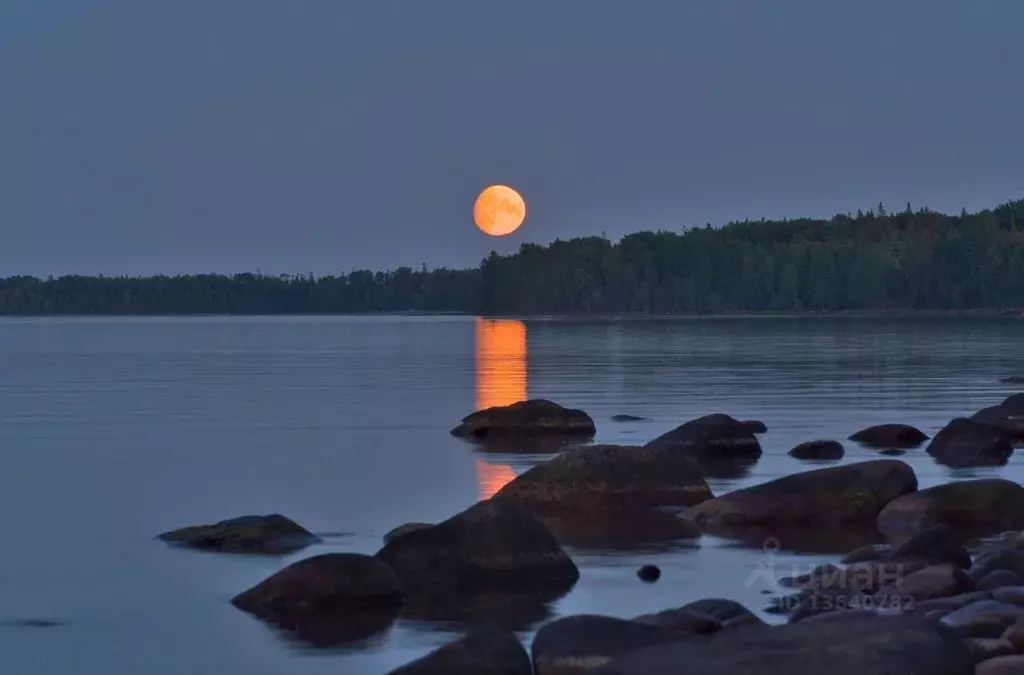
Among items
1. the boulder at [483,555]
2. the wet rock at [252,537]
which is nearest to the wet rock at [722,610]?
the boulder at [483,555]

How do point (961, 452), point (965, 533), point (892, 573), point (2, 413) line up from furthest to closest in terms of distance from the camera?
point (2, 413) < point (961, 452) < point (965, 533) < point (892, 573)

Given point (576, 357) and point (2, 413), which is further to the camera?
point (576, 357)

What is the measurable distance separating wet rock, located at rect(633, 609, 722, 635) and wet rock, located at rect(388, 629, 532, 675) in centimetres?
109

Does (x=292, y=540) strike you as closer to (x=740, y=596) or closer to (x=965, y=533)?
(x=740, y=596)

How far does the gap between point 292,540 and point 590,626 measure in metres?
7.89

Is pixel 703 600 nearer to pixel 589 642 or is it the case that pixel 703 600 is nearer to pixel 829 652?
pixel 589 642

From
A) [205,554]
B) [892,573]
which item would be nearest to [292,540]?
[205,554]

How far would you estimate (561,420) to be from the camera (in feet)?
109

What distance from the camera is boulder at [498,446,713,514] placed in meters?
21.4

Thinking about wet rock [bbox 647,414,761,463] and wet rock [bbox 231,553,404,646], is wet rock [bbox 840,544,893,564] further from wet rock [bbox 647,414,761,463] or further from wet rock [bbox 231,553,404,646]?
wet rock [bbox 647,414,761,463]

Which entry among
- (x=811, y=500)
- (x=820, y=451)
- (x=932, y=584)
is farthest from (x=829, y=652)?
(x=820, y=451)

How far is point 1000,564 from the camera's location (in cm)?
1487

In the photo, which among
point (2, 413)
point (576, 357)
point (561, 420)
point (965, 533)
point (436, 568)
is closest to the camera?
point (436, 568)

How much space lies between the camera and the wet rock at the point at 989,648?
1126cm
